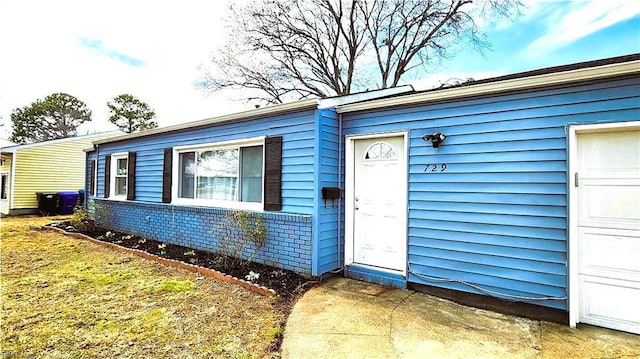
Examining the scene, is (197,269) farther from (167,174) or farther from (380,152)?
(380,152)

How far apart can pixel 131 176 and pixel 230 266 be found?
451cm

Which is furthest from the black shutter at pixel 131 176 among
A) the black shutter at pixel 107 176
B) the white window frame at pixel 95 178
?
the white window frame at pixel 95 178

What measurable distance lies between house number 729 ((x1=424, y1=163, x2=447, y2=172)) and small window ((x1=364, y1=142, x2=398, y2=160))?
494mm

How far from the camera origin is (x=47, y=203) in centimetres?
1221

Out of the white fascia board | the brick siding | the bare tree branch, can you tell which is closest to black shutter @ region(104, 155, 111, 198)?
the brick siding

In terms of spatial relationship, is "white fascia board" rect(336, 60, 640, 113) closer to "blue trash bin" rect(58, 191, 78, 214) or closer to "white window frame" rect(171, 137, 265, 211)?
"white window frame" rect(171, 137, 265, 211)

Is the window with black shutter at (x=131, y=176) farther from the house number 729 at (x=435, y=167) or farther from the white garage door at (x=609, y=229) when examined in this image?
the white garage door at (x=609, y=229)

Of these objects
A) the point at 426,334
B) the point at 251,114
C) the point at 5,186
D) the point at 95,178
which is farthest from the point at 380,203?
the point at 5,186

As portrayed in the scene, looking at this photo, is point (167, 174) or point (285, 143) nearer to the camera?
point (285, 143)

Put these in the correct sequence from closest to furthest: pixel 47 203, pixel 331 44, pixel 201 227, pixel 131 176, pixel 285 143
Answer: pixel 285 143 → pixel 201 227 → pixel 131 176 → pixel 47 203 → pixel 331 44

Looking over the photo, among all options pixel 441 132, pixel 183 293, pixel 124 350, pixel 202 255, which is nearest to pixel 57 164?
pixel 202 255

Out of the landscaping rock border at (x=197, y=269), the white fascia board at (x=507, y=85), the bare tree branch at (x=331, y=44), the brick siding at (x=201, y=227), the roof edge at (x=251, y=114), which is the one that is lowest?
the landscaping rock border at (x=197, y=269)

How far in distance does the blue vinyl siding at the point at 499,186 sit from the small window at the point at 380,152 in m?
0.31

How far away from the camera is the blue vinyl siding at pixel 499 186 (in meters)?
3.15
